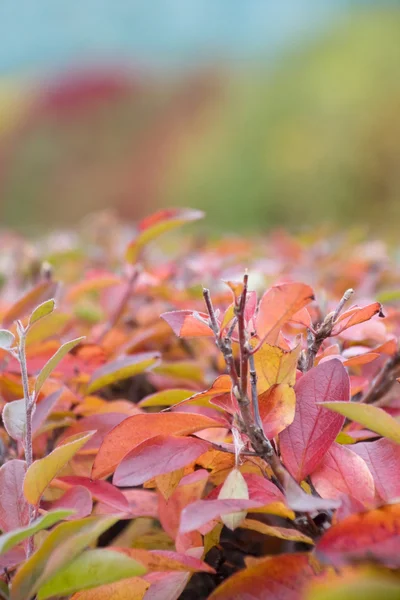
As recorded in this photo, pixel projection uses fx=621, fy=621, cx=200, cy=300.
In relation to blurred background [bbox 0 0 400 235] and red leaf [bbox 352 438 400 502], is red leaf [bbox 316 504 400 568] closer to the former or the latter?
red leaf [bbox 352 438 400 502]

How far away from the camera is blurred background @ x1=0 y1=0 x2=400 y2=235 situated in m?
6.60

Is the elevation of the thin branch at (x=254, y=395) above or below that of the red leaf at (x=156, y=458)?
above

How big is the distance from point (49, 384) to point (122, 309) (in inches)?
9.5

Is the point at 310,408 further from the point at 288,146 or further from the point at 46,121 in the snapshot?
the point at 46,121

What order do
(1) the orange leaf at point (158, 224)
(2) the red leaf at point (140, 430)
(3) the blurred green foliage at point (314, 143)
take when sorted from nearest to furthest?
(2) the red leaf at point (140, 430), (1) the orange leaf at point (158, 224), (3) the blurred green foliage at point (314, 143)

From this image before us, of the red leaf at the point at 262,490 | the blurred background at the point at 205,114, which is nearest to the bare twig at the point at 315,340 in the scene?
the red leaf at the point at 262,490

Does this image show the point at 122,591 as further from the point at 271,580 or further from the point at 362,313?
the point at 362,313

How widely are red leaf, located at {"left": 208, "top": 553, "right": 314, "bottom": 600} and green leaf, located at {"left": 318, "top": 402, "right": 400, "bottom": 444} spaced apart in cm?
9

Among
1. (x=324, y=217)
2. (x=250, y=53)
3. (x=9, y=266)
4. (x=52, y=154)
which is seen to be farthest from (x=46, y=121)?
(x=9, y=266)

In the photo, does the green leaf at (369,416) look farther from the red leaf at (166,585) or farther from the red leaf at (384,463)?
the red leaf at (166,585)

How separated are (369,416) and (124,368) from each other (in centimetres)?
26

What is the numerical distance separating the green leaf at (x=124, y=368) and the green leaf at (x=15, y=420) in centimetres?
13

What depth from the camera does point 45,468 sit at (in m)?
0.39

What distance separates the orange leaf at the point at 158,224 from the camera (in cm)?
71
